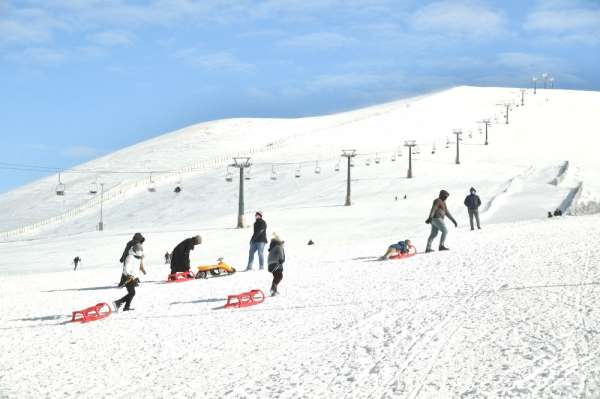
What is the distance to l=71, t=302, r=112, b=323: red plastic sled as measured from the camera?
1434 centimetres

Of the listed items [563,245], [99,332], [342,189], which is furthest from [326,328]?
[342,189]

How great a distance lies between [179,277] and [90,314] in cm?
508

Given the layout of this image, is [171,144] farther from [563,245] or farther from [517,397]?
[517,397]

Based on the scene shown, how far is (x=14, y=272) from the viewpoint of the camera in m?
35.4

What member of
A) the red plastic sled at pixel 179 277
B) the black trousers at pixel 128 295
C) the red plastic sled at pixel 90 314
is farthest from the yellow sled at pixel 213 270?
the red plastic sled at pixel 90 314

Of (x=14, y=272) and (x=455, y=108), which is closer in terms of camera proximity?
(x=14, y=272)

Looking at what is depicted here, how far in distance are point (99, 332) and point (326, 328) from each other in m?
4.25

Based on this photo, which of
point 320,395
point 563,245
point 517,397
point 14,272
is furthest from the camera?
point 14,272

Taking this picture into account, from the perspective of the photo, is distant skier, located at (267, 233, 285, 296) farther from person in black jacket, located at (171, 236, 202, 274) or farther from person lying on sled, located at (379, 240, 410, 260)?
person lying on sled, located at (379, 240, 410, 260)

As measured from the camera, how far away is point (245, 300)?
50.0 feet

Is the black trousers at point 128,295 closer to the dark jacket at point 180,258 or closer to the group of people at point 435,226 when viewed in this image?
the dark jacket at point 180,258

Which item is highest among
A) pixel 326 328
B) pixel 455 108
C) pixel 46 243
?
pixel 455 108

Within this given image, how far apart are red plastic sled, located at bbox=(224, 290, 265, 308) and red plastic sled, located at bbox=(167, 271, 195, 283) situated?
4730mm

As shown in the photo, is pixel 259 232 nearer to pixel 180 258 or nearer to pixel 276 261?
pixel 180 258
